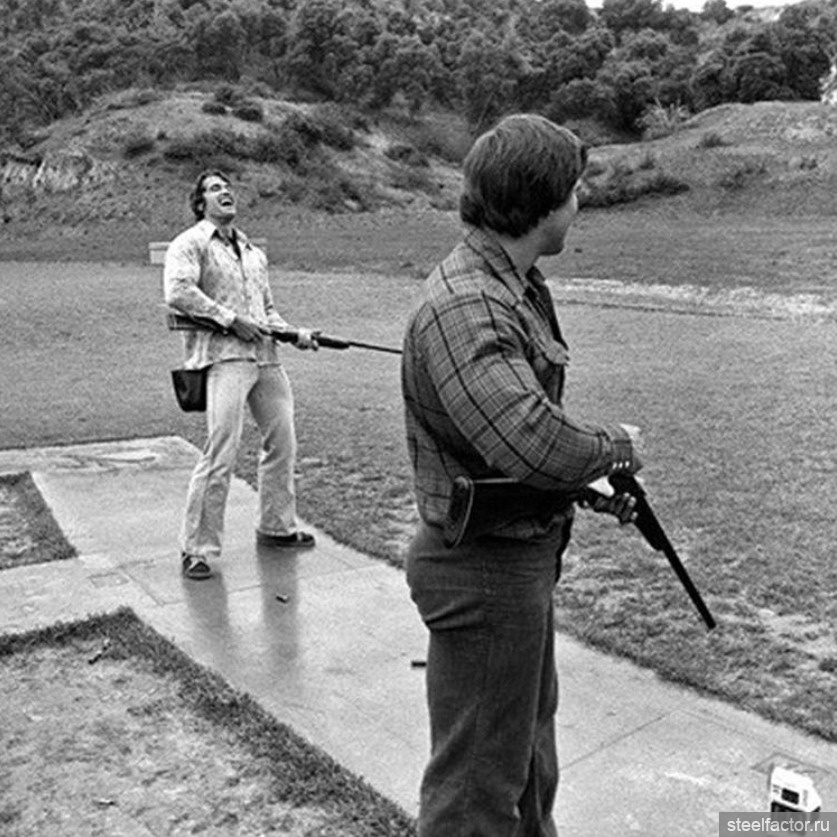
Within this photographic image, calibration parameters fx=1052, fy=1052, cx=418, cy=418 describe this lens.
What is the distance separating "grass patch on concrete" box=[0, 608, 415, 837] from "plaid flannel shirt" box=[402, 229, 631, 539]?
44.0 inches

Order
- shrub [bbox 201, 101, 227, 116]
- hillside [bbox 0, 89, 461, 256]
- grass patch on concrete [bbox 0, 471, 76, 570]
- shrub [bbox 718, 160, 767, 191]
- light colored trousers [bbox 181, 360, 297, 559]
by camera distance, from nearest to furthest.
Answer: light colored trousers [bbox 181, 360, 297, 559]
grass patch on concrete [bbox 0, 471, 76, 570]
shrub [bbox 718, 160, 767, 191]
hillside [bbox 0, 89, 461, 256]
shrub [bbox 201, 101, 227, 116]

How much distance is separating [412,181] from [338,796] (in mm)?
52451

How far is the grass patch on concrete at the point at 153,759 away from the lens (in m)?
2.70

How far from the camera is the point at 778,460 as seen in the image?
6.65 meters

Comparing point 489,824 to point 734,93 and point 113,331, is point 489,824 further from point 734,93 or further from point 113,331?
point 734,93

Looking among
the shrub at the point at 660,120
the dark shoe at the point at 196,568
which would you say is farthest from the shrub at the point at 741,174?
the dark shoe at the point at 196,568

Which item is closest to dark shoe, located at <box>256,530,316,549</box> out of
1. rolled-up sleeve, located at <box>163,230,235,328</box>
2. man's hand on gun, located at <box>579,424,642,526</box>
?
rolled-up sleeve, located at <box>163,230,235,328</box>

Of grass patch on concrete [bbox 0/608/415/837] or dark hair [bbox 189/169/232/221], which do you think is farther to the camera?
dark hair [bbox 189/169/232/221]

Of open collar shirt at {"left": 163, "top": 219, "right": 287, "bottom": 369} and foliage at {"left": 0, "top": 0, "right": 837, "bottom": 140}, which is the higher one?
foliage at {"left": 0, "top": 0, "right": 837, "bottom": 140}

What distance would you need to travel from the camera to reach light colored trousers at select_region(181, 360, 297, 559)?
4.48 metres

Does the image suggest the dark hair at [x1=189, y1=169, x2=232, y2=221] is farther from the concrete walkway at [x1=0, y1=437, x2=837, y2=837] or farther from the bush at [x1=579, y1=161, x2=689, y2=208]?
the bush at [x1=579, y1=161, x2=689, y2=208]

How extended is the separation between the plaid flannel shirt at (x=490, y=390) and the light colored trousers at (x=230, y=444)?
255 cm

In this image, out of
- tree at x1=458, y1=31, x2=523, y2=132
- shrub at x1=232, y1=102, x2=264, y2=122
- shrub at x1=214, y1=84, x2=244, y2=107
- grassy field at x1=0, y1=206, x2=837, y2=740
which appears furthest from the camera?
tree at x1=458, y1=31, x2=523, y2=132

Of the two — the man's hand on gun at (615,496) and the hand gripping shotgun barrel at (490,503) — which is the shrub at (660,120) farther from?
the hand gripping shotgun barrel at (490,503)
